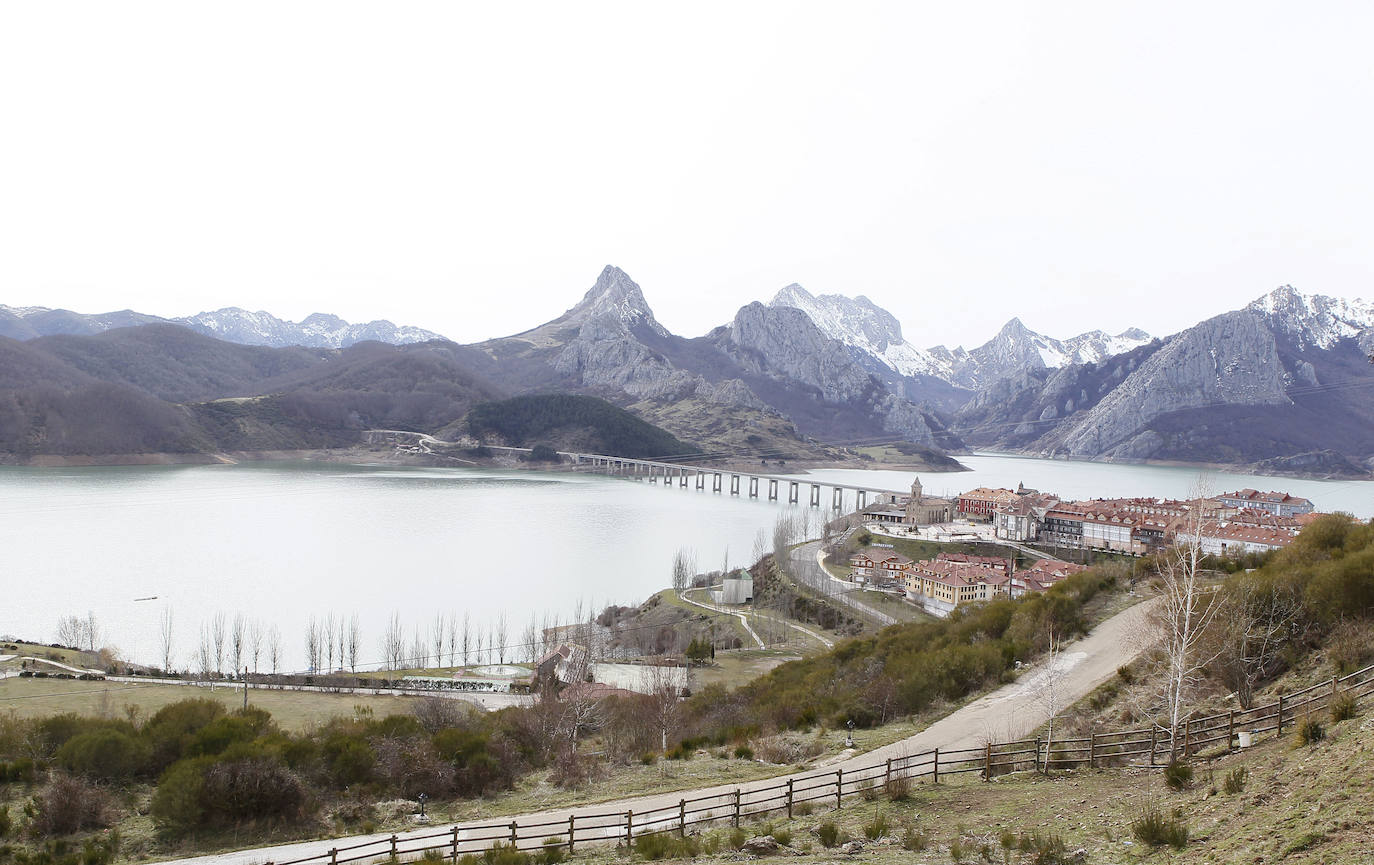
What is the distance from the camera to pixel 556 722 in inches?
758

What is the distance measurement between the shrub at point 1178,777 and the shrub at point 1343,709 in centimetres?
162

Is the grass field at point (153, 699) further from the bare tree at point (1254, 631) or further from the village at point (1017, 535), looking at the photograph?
the village at point (1017, 535)

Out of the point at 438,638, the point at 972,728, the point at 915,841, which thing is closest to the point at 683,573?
the point at 438,638

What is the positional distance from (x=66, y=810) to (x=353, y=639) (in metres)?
23.6

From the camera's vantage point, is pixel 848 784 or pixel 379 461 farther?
pixel 379 461

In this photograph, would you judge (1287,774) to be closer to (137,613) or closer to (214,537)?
(137,613)

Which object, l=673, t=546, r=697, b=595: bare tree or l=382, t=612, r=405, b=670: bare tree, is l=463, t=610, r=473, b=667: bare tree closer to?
l=382, t=612, r=405, b=670: bare tree

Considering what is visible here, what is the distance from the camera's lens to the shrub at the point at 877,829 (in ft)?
32.0

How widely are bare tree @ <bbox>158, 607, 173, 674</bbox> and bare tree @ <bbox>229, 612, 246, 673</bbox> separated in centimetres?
232

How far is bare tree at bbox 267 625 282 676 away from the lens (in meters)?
33.9

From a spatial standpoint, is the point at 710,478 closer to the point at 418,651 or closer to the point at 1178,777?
the point at 418,651

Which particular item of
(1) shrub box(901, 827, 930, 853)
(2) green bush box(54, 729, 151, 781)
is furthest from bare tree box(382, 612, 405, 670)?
(1) shrub box(901, 827, 930, 853)

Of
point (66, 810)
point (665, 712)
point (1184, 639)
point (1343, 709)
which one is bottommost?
point (665, 712)

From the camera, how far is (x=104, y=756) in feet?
47.4
